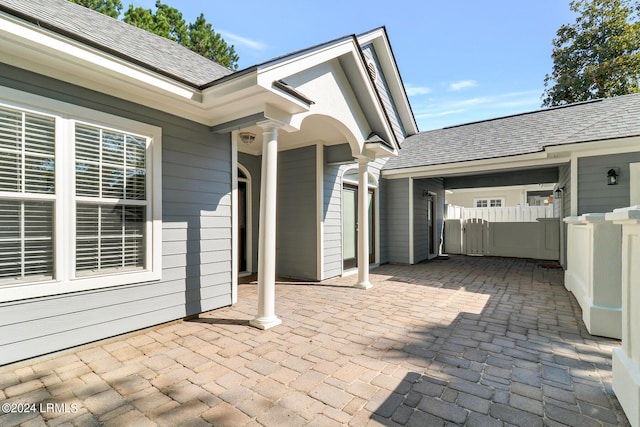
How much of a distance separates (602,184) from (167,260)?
762 centimetres

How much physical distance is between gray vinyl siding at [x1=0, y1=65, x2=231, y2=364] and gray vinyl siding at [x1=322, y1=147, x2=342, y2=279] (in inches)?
98.1

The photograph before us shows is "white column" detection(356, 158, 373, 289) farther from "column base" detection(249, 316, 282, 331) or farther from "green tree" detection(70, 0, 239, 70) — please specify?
"green tree" detection(70, 0, 239, 70)

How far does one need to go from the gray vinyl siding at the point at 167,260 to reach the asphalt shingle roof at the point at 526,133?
6.00 meters

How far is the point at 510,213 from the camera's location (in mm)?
12102

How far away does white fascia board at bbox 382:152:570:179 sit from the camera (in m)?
6.65

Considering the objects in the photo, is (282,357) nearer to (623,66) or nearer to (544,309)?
(544,309)

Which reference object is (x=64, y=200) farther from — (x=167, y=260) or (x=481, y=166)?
(x=481, y=166)

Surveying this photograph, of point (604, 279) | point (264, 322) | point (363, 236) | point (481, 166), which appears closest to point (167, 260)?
point (264, 322)

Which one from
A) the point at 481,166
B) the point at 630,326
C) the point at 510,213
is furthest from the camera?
the point at 510,213

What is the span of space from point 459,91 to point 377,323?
11.7 m

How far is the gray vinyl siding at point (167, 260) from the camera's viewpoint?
264 cm

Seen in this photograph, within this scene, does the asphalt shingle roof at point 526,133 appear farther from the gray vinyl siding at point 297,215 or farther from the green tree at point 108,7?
the green tree at point 108,7

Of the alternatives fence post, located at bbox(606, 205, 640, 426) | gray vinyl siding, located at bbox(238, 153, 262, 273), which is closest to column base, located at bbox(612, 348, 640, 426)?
fence post, located at bbox(606, 205, 640, 426)

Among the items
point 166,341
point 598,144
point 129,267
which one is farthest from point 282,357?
point 598,144
